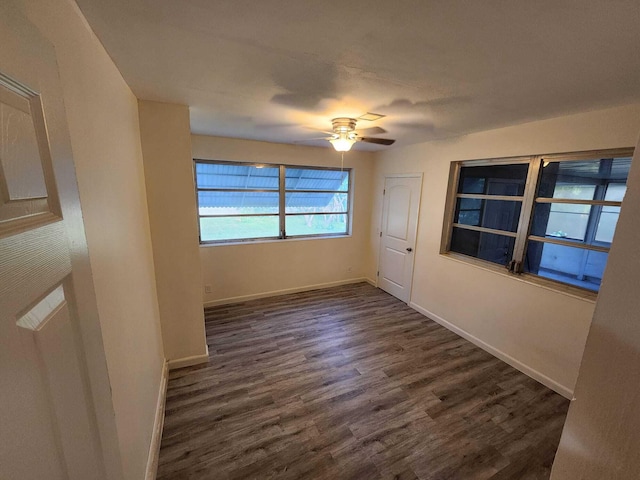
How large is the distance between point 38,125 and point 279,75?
129cm

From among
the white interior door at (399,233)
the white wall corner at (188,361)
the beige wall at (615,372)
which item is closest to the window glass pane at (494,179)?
the white interior door at (399,233)

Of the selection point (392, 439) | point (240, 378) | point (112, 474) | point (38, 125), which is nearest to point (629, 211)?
point (38, 125)

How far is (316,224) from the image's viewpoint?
4383 mm

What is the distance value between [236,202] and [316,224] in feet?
4.39

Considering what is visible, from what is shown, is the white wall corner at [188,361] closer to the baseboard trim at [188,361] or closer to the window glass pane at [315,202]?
the baseboard trim at [188,361]

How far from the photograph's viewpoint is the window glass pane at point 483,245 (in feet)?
9.02

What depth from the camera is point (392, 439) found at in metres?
1.82

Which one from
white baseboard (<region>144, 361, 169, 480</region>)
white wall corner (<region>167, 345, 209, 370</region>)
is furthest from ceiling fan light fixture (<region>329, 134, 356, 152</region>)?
white baseboard (<region>144, 361, 169, 480</region>)

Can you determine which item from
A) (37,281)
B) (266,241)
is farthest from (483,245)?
(37,281)

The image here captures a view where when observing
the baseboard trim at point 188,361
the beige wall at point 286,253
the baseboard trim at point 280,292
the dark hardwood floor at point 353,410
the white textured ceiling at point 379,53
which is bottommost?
the dark hardwood floor at point 353,410

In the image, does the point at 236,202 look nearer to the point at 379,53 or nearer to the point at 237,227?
the point at 237,227

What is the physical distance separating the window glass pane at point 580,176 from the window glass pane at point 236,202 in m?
3.19

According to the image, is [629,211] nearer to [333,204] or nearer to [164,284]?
[164,284]

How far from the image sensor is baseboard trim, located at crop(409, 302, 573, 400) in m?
2.28
